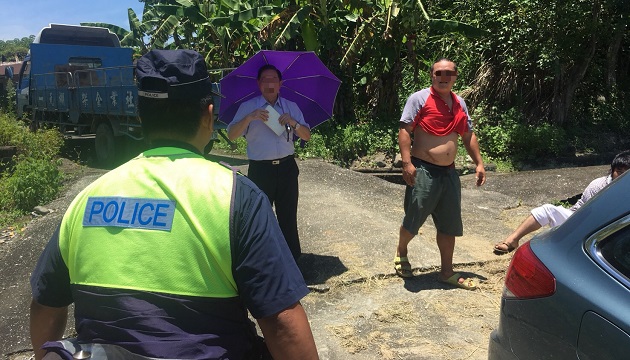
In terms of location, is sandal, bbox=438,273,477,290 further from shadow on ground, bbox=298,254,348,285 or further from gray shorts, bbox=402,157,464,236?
shadow on ground, bbox=298,254,348,285

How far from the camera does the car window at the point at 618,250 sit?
6.52ft

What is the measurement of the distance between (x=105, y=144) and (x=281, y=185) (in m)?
8.47

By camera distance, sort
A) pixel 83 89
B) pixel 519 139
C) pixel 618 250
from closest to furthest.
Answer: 1. pixel 618 250
2. pixel 519 139
3. pixel 83 89

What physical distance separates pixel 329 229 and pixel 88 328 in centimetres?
481

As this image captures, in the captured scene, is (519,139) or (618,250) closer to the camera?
(618,250)

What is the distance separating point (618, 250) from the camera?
6.66 feet

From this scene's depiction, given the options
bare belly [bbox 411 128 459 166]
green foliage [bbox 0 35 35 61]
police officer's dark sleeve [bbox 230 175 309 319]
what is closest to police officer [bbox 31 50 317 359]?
police officer's dark sleeve [bbox 230 175 309 319]

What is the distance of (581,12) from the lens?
1030 cm

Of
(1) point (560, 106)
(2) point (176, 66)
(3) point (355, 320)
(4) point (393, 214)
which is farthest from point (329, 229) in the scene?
(1) point (560, 106)

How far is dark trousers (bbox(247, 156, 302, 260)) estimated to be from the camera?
4.68 metres

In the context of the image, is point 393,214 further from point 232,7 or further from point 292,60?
point 232,7

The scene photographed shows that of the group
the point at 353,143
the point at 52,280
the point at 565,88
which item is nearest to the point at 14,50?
the point at 353,143

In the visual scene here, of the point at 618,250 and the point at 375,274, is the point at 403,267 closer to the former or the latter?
→ the point at 375,274

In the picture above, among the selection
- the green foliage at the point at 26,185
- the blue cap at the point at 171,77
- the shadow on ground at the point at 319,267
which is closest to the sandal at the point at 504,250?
the shadow on ground at the point at 319,267
